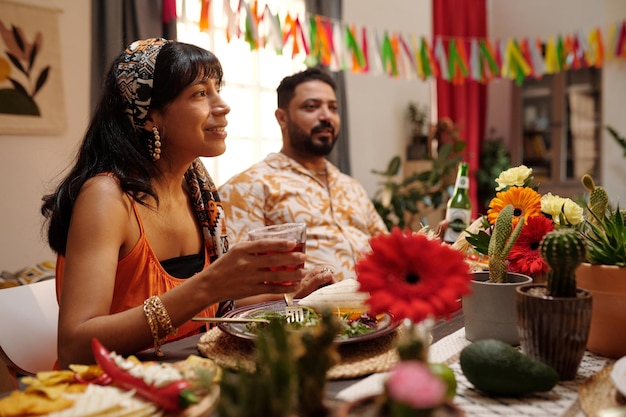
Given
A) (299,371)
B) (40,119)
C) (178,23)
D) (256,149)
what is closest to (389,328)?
(299,371)

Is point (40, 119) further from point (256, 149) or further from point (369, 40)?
point (369, 40)

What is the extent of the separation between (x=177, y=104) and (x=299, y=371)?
3.39ft

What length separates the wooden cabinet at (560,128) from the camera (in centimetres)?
623

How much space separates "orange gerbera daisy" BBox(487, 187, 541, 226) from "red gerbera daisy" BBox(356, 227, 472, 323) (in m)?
0.61

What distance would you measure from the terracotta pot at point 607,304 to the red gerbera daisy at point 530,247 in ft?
0.37

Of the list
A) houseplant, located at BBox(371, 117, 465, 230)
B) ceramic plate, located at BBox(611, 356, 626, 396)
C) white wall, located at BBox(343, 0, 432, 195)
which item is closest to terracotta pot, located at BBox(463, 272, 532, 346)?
ceramic plate, located at BBox(611, 356, 626, 396)

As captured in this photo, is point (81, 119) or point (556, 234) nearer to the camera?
point (556, 234)

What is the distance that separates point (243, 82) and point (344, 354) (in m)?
3.21

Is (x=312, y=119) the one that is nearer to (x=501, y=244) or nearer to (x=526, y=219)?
(x=526, y=219)

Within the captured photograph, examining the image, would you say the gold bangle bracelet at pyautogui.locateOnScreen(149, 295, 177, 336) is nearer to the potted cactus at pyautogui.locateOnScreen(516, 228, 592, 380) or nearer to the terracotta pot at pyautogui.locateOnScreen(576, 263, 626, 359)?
the potted cactus at pyautogui.locateOnScreen(516, 228, 592, 380)

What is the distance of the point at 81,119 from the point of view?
2.83 meters

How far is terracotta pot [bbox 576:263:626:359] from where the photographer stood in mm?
899

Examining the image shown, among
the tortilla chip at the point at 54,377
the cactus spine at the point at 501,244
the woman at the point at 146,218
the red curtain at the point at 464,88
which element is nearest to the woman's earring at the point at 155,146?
the woman at the point at 146,218

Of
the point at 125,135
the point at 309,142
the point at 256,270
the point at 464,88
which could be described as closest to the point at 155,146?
the point at 125,135
